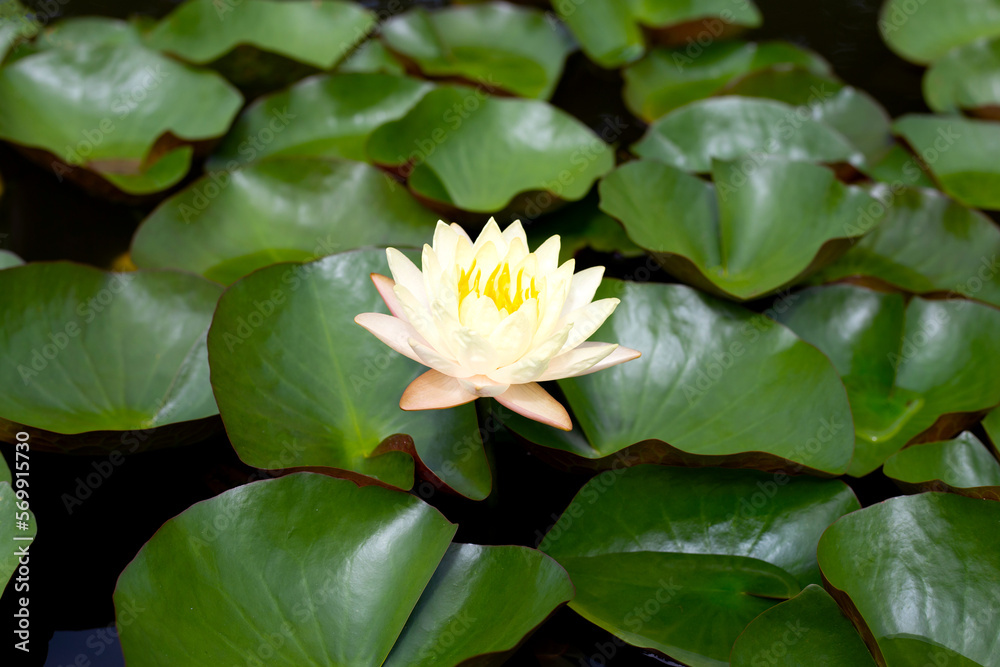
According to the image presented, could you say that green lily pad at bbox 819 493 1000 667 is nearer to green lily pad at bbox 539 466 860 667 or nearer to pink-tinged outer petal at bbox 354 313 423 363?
green lily pad at bbox 539 466 860 667

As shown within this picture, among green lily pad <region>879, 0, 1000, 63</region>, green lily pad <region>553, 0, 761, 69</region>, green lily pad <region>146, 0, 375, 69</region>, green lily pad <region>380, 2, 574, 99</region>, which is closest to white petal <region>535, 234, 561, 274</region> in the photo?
green lily pad <region>380, 2, 574, 99</region>

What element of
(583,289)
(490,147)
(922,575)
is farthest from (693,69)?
(922,575)

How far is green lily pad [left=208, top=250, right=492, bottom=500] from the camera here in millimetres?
1274

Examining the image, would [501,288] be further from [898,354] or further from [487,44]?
[487,44]

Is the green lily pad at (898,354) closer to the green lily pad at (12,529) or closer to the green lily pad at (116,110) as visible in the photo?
the green lily pad at (12,529)

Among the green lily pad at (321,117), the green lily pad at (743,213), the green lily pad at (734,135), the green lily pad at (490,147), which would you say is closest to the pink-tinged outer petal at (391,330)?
the green lily pad at (743,213)

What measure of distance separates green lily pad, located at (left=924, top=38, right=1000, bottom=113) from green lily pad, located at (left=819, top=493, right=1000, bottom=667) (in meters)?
1.92

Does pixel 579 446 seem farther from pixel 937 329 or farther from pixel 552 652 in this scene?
pixel 937 329

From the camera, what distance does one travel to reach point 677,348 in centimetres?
152

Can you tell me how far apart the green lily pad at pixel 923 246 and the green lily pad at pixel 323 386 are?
1.12m

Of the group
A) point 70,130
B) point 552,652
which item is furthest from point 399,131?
point 552,652

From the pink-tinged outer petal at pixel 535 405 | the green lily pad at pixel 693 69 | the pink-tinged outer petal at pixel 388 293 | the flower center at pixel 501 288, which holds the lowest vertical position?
the green lily pad at pixel 693 69

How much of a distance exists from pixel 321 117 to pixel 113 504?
1330 mm

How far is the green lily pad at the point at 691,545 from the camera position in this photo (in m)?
1.22
